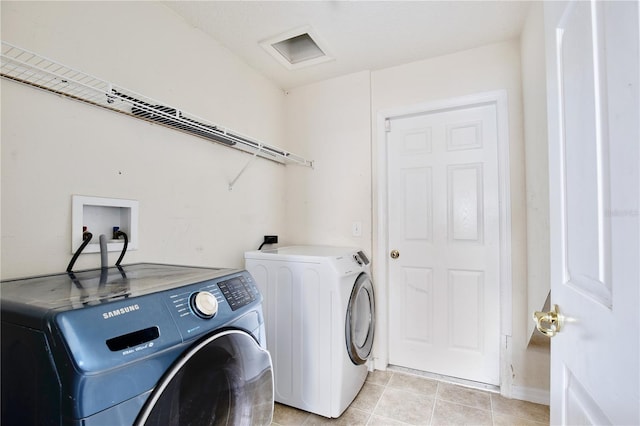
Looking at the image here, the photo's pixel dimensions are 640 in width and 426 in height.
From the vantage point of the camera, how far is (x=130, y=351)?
613mm

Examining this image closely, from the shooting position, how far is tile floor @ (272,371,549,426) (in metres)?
1.66

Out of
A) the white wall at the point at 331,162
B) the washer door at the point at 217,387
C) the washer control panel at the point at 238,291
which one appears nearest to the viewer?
the washer door at the point at 217,387

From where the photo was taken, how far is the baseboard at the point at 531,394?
182cm

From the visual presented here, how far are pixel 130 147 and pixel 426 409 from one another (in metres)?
2.22

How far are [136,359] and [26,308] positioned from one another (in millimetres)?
257

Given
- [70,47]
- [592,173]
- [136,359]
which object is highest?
[70,47]

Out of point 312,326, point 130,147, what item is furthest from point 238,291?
point 130,147

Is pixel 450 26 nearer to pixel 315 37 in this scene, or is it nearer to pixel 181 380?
pixel 315 37

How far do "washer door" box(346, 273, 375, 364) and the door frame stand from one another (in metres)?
0.18

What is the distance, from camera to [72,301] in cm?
66

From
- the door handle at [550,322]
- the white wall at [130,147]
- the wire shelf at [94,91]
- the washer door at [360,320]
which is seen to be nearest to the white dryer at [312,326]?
the washer door at [360,320]

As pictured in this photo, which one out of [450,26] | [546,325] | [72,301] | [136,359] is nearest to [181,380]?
[136,359]

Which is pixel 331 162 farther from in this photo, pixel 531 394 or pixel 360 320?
pixel 531 394

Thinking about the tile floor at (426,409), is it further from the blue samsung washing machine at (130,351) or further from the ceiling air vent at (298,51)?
the ceiling air vent at (298,51)
